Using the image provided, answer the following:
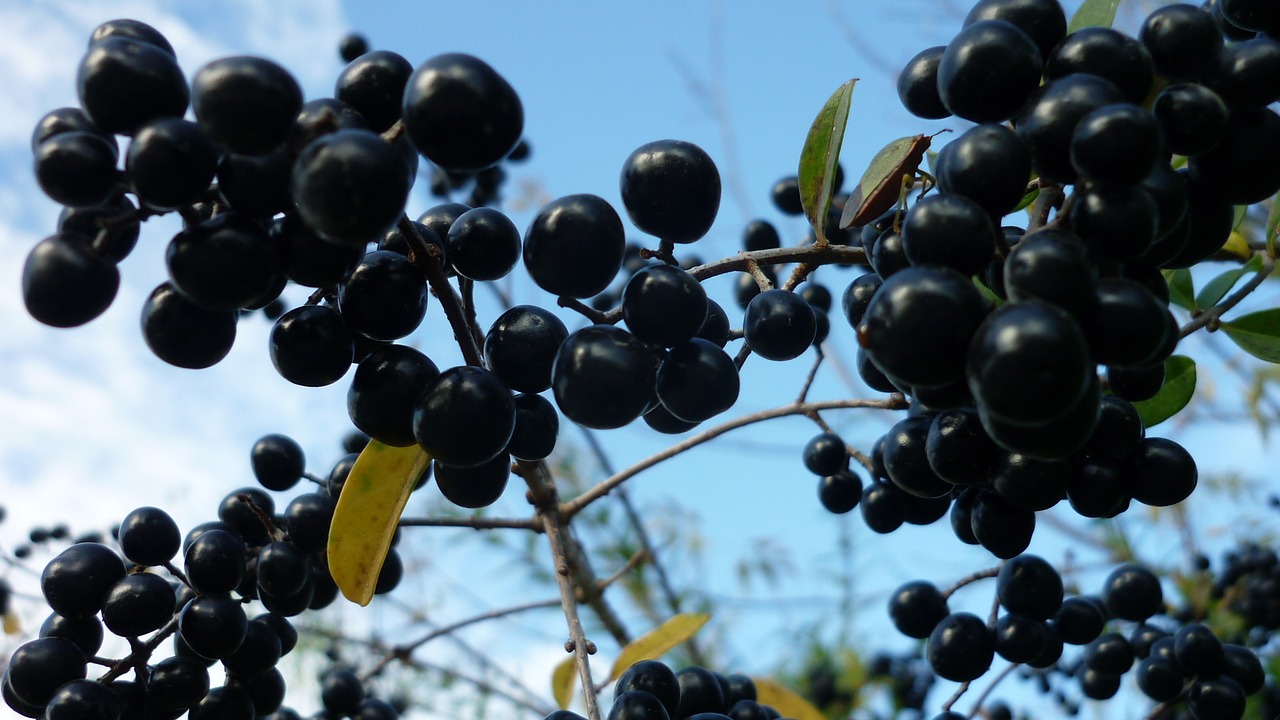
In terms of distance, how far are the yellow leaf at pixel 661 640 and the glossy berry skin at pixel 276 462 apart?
0.59 metres

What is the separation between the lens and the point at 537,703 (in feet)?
8.70

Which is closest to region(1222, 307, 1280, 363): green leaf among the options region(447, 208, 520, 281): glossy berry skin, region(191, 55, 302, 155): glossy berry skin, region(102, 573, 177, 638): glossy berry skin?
region(447, 208, 520, 281): glossy berry skin

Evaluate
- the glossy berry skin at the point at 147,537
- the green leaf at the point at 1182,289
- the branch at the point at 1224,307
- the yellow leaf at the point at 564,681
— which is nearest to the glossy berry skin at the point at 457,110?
the glossy berry skin at the point at 147,537

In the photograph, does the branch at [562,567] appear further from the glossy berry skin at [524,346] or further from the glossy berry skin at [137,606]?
the glossy berry skin at [137,606]

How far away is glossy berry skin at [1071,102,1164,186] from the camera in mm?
783

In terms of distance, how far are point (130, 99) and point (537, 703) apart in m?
2.18

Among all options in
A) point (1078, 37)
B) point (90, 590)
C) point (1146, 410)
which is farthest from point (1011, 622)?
point (90, 590)

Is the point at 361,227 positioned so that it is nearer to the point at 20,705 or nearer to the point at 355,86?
the point at 355,86

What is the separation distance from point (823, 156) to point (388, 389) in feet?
2.02

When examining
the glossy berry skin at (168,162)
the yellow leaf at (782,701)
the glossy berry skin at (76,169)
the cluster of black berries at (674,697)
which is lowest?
the yellow leaf at (782,701)

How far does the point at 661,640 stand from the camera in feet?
5.19

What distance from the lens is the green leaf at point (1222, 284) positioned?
1.31m

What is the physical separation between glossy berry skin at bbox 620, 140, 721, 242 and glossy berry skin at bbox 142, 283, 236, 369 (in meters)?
0.42

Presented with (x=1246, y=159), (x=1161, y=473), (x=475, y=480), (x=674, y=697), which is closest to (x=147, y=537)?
(x=475, y=480)
